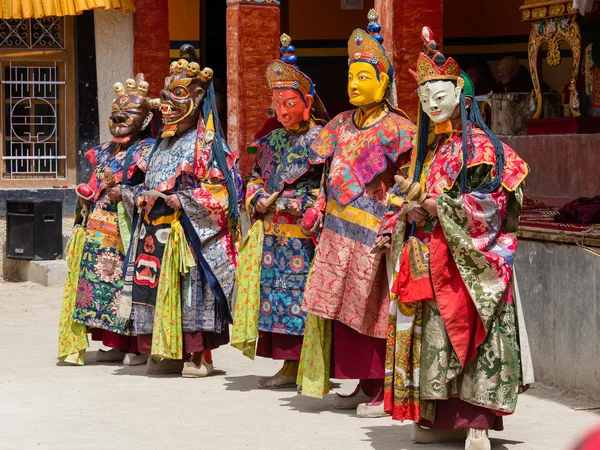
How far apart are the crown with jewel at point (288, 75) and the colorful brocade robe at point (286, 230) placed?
0.24 metres

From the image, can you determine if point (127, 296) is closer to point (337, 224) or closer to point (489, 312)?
point (337, 224)

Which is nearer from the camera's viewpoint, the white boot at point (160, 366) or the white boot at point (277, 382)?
the white boot at point (277, 382)

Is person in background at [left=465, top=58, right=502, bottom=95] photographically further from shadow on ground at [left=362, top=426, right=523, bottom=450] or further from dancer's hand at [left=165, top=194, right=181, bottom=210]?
shadow on ground at [left=362, top=426, right=523, bottom=450]

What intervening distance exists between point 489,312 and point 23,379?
3327 millimetres

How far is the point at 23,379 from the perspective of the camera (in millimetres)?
7598

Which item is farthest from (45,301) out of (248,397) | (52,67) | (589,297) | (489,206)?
(489,206)

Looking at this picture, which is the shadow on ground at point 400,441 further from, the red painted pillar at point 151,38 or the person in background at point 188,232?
the red painted pillar at point 151,38

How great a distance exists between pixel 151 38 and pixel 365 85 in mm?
6417

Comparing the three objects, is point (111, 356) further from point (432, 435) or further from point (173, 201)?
point (432, 435)

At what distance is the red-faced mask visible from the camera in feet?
23.9

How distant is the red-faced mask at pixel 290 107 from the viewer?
728cm

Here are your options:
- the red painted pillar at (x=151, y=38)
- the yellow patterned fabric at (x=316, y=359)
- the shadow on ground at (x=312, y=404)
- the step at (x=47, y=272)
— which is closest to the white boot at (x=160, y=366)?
the shadow on ground at (x=312, y=404)

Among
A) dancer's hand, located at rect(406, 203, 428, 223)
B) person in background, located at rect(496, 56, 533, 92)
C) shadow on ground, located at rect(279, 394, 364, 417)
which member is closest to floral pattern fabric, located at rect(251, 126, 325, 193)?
shadow on ground, located at rect(279, 394, 364, 417)

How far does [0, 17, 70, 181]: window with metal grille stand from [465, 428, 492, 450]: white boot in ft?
27.5
